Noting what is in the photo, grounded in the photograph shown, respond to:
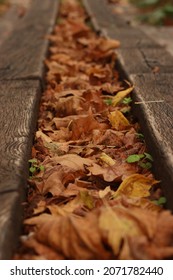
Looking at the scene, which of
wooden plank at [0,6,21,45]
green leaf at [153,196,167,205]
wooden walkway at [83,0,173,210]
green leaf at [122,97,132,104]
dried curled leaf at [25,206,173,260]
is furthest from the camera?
wooden plank at [0,6,21,45]

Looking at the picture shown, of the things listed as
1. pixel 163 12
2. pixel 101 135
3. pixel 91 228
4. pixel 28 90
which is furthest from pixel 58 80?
pixel 163 12

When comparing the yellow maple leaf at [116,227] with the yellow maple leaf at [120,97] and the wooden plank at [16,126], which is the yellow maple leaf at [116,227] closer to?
the wooden plank at [16,126]

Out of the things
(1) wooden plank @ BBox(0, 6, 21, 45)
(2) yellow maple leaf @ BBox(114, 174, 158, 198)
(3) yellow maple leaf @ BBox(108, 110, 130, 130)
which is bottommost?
(1) wooden plank @ BBox(0, 6, 21, 45)

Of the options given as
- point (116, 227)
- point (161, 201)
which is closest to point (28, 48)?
point (161, 201)

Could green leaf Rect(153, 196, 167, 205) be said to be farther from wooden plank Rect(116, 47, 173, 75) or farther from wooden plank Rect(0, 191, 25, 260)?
wooden plank Rect(116, 47, 173, 75)

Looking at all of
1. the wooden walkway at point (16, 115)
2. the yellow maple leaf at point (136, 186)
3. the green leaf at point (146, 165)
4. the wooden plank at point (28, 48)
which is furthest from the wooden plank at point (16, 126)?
→ the green leaf at point (146, 165)

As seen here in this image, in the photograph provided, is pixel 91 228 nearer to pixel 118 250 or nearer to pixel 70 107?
pixel 118 250

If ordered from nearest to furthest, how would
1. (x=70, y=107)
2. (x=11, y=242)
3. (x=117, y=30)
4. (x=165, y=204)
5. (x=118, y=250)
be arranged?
(x=118, y=250) < (x=11, y=242) < (x=165, y=204) < (x=70, y=107) < (x=117, y=30)

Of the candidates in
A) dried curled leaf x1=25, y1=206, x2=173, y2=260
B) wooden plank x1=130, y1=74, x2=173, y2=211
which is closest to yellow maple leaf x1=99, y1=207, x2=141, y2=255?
dried curled leaf x1=25, y1=206, x2=173, y2=260
